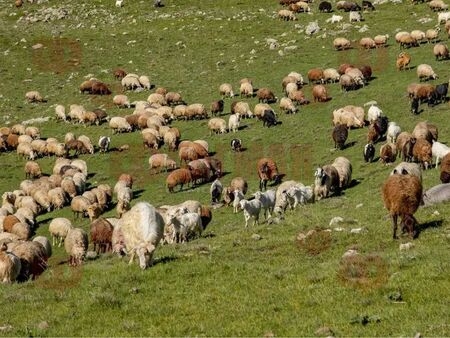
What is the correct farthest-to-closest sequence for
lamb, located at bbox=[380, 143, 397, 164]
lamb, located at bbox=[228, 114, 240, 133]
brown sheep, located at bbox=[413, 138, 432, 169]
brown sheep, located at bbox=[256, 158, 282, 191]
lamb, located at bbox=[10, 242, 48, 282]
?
lamb, located at bbox=[228, 114, 240, 133] → brown sheep, located at bbox=[256, 158, 282, 191] → lamb, located at bbox=[380, 143, 397, 164] → brown sheep, located at bbox=[413, 138, 432, 169] → lamb, located at bbox=[10, 242, 48, 282]

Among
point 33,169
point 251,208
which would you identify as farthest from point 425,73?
point 33,169

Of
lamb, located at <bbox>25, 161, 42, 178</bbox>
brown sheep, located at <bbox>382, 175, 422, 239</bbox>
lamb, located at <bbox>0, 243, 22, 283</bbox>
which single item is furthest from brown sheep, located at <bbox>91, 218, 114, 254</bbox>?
lamb, located at <bbox>25, 161, 42, 178</bbox>

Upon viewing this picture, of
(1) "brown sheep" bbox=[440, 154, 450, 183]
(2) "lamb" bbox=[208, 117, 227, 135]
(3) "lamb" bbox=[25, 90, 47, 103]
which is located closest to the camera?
(1) "brown sheep" bbox=[440, 154, 450, 183]

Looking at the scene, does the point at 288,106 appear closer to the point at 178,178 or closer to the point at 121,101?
the point at 178,178

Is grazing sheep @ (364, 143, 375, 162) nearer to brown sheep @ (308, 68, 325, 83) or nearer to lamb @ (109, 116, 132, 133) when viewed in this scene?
brown sheep @ (308, 68, 325, 83)

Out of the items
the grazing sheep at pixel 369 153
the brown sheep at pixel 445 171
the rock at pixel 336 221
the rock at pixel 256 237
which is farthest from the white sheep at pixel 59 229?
the brown sheep at pixel 445 171

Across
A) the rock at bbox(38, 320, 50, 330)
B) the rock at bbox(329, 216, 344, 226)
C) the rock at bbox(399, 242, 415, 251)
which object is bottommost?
the rock at bbox(329, 216, 344, 226)

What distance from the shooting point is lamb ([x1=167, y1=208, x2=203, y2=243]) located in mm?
23016

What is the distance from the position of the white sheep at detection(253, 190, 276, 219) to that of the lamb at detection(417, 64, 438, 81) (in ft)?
68.7

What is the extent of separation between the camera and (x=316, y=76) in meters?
50.1

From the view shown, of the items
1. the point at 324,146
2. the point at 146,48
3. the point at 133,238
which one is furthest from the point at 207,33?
the point at 133,238

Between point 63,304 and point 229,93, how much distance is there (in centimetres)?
3948

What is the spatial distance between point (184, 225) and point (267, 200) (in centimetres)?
515

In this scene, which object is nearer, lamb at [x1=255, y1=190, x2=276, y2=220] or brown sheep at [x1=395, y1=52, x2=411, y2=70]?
lamb at [x1=255, y1=190, x2=276, y2=220]
